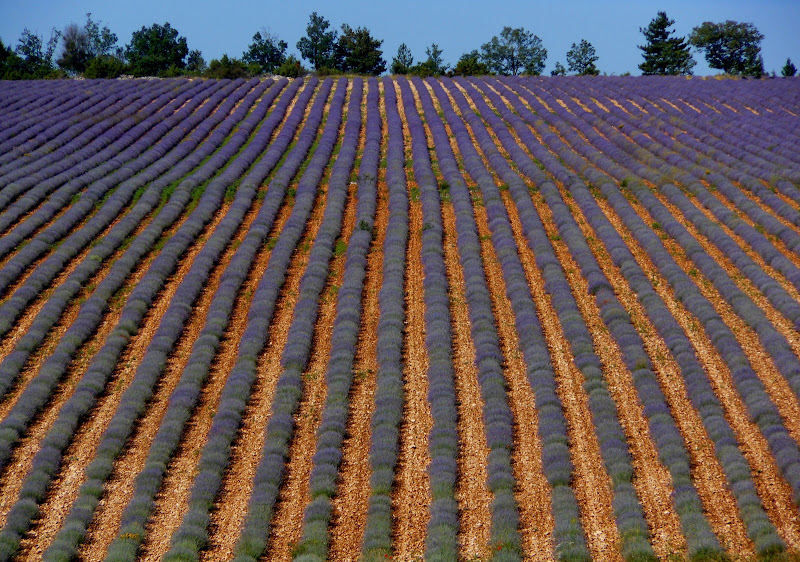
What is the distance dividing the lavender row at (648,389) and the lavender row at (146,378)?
32.5 ft

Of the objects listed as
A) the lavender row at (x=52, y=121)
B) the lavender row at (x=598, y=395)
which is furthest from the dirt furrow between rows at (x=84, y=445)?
the lavender row at (x=52, y=121)

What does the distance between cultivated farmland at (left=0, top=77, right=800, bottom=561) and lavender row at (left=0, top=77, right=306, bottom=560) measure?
63mm

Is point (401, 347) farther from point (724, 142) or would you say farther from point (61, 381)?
point (724, 142)

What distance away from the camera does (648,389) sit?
17.0 metres

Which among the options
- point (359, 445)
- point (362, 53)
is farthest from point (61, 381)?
point (362, 53)

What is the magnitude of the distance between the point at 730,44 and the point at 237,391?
7100 cm

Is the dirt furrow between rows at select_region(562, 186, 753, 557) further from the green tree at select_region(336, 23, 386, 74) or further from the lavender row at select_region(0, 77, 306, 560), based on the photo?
the green tree at select_region(336, 23, 386, 74)

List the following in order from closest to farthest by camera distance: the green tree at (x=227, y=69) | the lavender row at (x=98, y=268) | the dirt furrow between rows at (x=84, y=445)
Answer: the dirt furrow between rows at (x=84, y=445)
the lavender row at (x=98, y=268)
the green tree at (x=227, y=69)

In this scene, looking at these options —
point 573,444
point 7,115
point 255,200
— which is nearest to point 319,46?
point 7,115

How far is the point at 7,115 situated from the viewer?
132 ft

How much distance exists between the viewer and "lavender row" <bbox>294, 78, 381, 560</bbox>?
44.5ft

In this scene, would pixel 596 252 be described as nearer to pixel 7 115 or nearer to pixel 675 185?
pixel 675 185

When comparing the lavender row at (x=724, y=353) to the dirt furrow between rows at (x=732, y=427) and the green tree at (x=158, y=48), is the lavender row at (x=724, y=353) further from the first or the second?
the green tree at (x=158, y=48)

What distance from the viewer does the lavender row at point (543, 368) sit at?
13.3m
